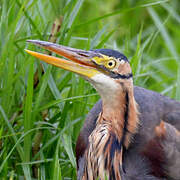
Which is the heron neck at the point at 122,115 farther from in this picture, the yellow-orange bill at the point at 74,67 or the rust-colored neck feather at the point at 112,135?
the yellow-orange bill at the point at 74,67

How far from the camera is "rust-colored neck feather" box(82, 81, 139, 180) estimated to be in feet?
9.09

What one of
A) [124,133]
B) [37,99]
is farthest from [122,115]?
[37,99]

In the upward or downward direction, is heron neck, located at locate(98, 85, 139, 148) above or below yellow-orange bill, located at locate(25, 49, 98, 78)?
below

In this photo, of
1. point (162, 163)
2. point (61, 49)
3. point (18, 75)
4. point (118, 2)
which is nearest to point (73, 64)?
point (61, 49)

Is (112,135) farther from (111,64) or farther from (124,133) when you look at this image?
(111,64)

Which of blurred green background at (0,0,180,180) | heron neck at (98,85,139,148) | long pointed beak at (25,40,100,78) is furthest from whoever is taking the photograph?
blurred green background at (0,0,180,180)

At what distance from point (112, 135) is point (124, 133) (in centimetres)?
7

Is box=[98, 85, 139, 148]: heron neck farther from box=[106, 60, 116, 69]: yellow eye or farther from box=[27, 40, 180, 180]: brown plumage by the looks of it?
box=[106, 60, 116, 69]: yellow eye

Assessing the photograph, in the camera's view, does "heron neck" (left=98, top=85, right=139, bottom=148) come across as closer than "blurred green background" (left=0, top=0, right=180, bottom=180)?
Yes

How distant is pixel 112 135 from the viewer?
2926 millimetres

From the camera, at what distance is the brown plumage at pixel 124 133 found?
8.91 feet

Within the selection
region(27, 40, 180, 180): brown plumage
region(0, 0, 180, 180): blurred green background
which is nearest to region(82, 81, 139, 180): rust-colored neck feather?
region(27, 40, 180, 180): brown plumage

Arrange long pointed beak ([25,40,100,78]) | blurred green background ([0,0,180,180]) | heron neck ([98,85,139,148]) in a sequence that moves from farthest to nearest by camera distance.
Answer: blurred green background ([0,0,180,180]), heron neck ([98,85,139,148]), long pointed beak ([25,40,100,78])

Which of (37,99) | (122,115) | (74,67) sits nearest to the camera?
(74,67)
